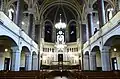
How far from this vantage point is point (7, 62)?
20984mm

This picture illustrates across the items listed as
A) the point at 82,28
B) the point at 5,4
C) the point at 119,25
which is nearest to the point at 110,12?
the point at 82,28

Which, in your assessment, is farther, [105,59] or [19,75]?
[105,59]

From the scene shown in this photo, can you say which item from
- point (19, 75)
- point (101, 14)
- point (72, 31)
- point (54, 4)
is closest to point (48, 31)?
point (72, 31)

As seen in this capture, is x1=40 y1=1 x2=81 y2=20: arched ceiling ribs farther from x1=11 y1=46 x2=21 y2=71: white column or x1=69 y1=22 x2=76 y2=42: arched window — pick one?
x1=11 y1=46 x2=21 y2=71: white column

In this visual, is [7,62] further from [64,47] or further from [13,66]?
[64,47]

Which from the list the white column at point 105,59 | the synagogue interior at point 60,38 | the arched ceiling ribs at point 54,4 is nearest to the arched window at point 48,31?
the synagogue interior at point 60,38

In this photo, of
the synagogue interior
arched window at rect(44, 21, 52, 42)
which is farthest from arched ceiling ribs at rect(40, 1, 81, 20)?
arched window at rect(44, 21, 52, 42)

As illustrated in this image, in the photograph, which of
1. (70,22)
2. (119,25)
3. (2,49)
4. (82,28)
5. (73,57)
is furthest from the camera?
(70,22)

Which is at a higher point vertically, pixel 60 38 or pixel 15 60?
pixel 60 38

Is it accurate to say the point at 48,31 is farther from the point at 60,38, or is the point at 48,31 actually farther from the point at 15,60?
the point at 15,60

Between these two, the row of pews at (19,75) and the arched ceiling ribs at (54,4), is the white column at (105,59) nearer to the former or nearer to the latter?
the row of pews at (19,75)

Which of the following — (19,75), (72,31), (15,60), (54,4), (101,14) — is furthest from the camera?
(72,31)

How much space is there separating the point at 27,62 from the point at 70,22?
54.6ft

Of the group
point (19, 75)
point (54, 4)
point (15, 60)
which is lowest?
point (19, 75)
